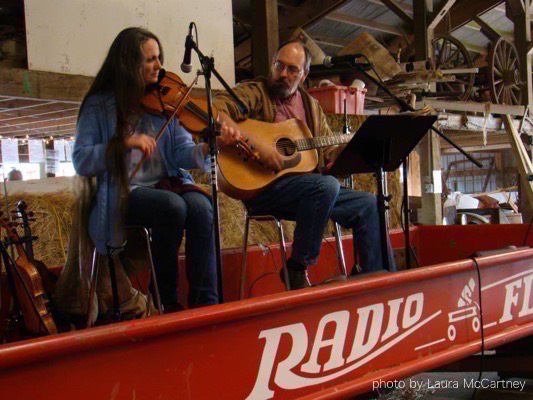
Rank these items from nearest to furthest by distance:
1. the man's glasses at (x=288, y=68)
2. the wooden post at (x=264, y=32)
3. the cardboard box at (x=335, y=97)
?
the man's glasses at (x=288, y=68)
the cardboard box at (x=335, y=97)
the wooden post at (x=264, y=32)

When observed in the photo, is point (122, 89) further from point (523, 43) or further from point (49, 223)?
point (523, 43)

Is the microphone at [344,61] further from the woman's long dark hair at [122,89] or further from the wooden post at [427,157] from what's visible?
the wooden post at [427,157]

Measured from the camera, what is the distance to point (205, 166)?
6.95 feet

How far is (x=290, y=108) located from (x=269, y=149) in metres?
0.43

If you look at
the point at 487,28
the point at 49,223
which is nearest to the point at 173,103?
the point at 49,223

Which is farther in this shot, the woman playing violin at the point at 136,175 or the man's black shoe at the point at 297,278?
the man's black shoe at the point at 297,278

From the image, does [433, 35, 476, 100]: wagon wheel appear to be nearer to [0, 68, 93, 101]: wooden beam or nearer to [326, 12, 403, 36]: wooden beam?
[326, 12, 403, 36]: wooden beam

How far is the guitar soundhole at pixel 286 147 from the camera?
2.41 meters

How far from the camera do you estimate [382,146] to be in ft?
6.90

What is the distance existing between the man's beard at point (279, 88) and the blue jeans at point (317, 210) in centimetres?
48

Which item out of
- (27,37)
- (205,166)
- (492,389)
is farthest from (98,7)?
(492,389)

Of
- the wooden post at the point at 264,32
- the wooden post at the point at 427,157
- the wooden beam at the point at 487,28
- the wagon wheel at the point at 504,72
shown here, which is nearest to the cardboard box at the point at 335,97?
the wooden post at the point at 264,32

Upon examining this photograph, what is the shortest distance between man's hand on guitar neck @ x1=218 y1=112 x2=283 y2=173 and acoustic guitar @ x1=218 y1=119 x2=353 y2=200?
0.04ft

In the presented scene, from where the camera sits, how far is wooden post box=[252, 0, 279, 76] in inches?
191
